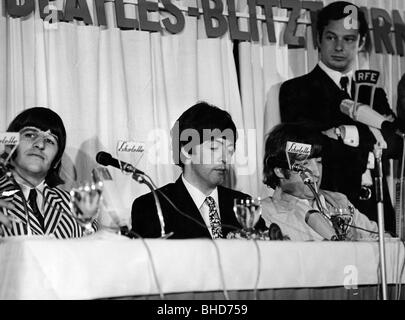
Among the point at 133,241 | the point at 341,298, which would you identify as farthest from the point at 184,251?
the point at 341,298

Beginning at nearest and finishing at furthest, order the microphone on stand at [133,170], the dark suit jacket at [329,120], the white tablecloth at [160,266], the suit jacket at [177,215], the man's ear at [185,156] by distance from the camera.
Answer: the white tablecloth at [160,266] < the microphone on stand at [133,170] < the suit jacket at [177,215] < the man's ear at [185,156] < the dark suit jacket at [329,120]

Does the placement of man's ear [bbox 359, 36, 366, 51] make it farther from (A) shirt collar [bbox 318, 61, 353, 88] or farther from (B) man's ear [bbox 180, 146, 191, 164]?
(B) man's ear [bbox 180, 146, 191, 164]

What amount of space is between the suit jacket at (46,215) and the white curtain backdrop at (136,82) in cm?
55

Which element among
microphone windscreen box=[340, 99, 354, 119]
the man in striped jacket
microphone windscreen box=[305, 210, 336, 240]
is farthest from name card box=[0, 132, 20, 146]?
microphone windscreen box=[340, 99, 354, 119]

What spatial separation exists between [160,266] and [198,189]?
4.81 ft

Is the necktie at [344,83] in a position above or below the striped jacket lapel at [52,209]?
above

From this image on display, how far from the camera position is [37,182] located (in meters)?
3.71

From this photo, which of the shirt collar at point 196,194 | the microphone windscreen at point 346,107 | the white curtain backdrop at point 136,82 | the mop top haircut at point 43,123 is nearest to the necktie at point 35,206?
the mop top haircut at point 43,123

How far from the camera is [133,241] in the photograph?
99.7 inches

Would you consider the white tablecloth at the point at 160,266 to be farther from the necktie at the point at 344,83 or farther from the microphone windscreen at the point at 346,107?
the necktie at the point at 344,83

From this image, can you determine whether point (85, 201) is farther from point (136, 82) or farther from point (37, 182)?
point (136, 82)

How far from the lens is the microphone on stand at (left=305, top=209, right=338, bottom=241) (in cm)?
358

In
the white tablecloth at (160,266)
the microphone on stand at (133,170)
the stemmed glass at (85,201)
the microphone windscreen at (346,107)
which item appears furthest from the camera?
the microphone windscreen at (346,107)

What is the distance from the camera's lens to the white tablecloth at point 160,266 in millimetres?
2367
